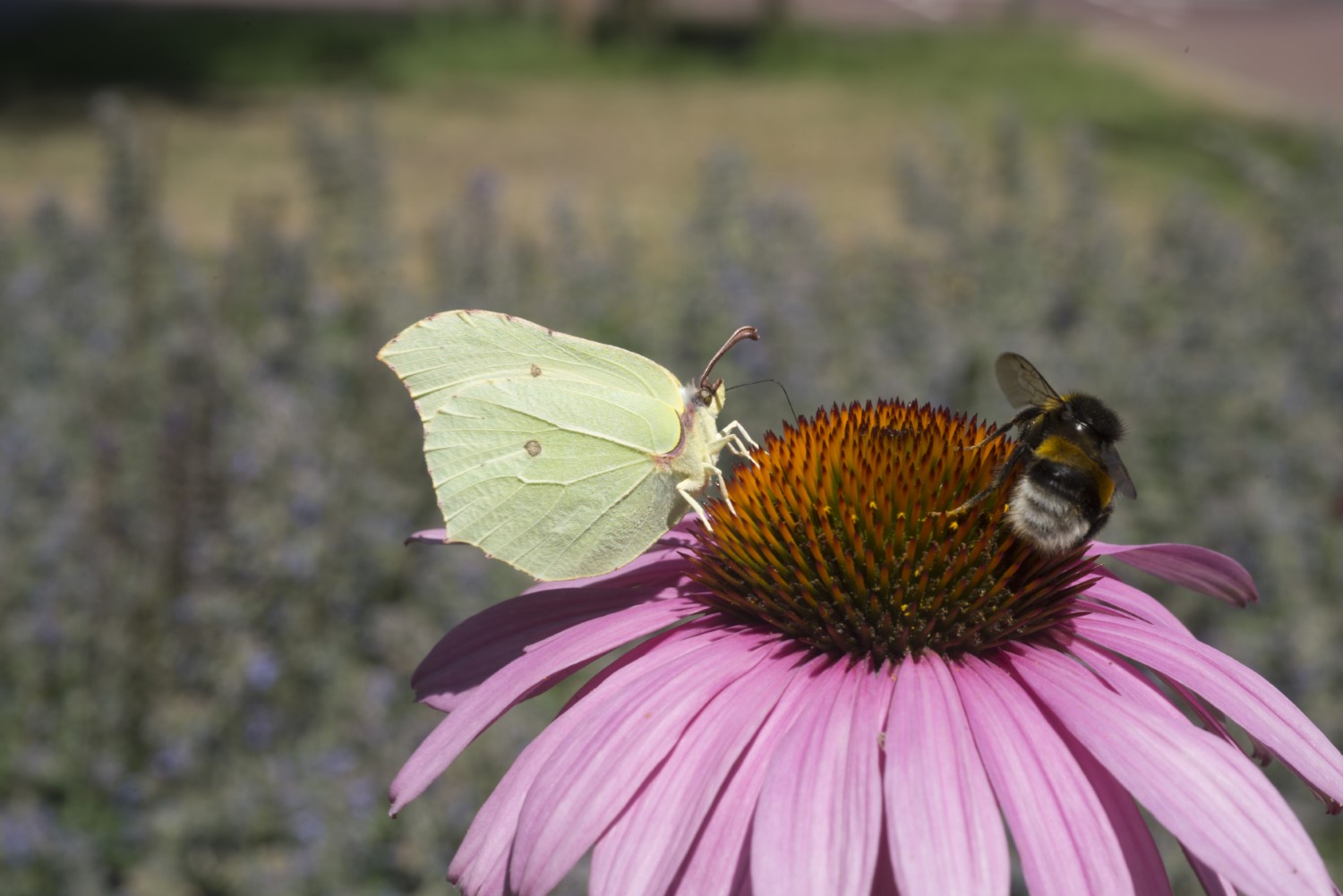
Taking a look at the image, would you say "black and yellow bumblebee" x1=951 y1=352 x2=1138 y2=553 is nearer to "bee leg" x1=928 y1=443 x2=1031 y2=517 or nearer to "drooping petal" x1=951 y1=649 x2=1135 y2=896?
"bee leg" x1=928 y1=443 x2=1031 y2=517

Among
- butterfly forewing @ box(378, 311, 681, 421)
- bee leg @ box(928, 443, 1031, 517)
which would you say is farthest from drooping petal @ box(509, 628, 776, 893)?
butterfly forewing @ box(378, 311, 681, 421)

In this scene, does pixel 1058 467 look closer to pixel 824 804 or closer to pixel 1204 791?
pixel 1204 791

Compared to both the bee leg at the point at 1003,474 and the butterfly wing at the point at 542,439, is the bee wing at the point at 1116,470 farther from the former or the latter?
the butterfly wing at the point at 542,439

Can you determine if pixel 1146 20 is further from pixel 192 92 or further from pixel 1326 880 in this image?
pixel 1326 880

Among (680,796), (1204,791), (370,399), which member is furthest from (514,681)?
(370,399)

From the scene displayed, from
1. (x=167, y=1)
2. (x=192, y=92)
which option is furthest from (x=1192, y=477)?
(x=167, y=1)

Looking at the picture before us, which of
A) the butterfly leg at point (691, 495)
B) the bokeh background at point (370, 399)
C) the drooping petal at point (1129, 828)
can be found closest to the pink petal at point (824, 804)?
the drooping petal at point (1129, 828)

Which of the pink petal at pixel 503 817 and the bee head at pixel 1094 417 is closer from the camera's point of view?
the pink petal at pixel 503 817
